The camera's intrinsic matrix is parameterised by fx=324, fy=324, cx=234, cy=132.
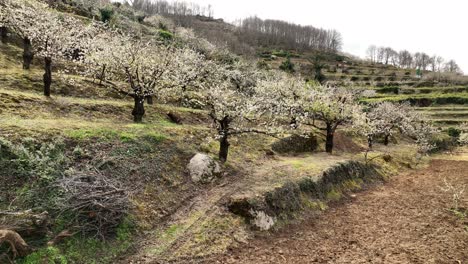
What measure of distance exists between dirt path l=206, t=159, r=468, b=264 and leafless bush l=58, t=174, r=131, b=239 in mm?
4377

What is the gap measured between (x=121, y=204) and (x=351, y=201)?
16.6 meters

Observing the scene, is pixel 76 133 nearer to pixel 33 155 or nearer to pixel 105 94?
pixel 33 155

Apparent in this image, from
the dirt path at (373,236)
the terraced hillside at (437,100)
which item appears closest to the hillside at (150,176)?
Result: the dirt path at (373,236)

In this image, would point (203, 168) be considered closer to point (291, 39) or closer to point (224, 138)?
point (224, 138)

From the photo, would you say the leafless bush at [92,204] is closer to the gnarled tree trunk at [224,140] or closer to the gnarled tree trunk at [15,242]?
the gnarled tree trunk at [15,242]

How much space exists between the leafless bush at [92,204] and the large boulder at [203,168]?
215 inches

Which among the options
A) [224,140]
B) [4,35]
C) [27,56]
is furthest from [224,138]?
[4,35]

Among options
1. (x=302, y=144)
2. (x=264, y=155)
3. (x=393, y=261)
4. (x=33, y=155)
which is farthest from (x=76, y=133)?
(x=302, y=144)

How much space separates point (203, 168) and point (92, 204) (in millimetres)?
7421

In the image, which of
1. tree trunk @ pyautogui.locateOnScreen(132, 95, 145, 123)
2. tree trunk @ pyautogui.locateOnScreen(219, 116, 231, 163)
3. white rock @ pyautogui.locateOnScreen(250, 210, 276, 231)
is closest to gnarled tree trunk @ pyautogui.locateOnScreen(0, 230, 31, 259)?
white rock @ pyautogui.locateOnScreen(250, 210, 276, 231)

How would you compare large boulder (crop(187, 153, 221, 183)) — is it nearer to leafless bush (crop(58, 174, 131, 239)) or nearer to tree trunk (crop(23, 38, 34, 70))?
leafless bush (crop(58, 174, 131, 239))

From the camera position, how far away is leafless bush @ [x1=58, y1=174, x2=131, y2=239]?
12570mm

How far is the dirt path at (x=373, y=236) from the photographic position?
14.8m

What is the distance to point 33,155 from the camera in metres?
14.5
